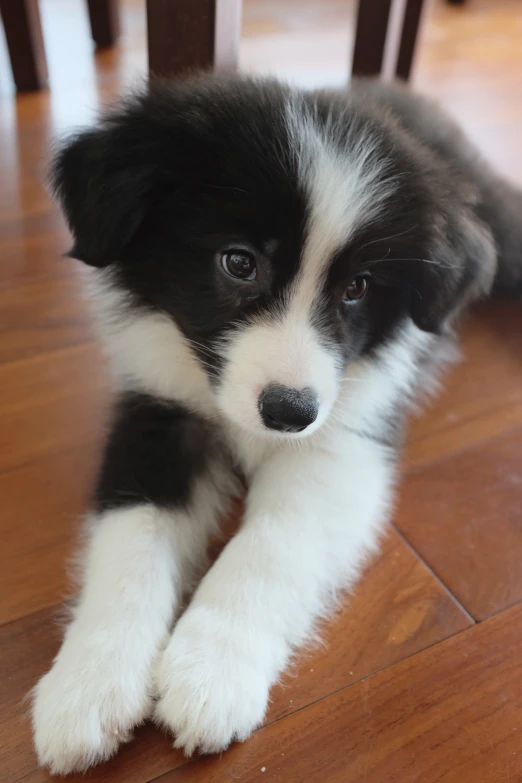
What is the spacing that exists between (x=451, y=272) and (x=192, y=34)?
127 cm

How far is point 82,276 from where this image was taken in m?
2.38

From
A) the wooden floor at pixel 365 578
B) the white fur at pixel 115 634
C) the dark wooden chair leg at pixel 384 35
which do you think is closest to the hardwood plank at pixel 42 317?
the wooden floor at pixel 365 578

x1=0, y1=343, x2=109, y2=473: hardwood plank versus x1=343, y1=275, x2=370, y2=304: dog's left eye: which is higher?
x1=343, y1=275, x2=370, y2=304: dog's left eye

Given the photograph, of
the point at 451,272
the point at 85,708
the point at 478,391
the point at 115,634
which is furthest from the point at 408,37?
the point at 85,708

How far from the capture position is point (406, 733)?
132cm

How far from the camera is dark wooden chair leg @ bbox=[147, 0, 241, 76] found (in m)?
2.19

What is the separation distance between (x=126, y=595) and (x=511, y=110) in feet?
11.7

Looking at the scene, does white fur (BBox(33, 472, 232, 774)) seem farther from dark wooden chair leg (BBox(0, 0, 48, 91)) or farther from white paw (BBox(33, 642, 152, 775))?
dark wooden chair leg (BBox(0, 0, 48, 91))

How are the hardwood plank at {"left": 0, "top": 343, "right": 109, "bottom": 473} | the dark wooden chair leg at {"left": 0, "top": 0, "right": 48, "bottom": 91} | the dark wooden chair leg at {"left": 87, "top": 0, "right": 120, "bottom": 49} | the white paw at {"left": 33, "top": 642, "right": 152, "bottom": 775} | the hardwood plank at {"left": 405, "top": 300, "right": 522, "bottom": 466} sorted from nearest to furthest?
1. the white paw at {"left": 33, "top": 642, "right": 152, "bottom": 775}
2. the hardwood plank at {"left": 0, "top": 343, "right": 109, "bottom": 473}
3. the hardwood plank at {"left": 405, "top": 300, "right": 522, "bottom": 466}
4. the dark wooden chair leg at {"left": 0, "top": 0, "right": 48, "bottom": 91}
5. the dark wooden chair leg at {"left": 87, "top": 0, "right": 120, "bottom": 49}

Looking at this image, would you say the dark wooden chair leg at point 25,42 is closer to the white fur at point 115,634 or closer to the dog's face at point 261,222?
the dog's face at point 261,222

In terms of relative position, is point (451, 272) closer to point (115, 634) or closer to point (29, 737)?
point (115, 634)

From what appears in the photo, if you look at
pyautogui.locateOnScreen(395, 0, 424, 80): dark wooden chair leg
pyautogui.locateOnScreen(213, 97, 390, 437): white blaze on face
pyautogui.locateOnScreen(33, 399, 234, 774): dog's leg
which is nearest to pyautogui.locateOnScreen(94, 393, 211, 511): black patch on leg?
pyautogui.locateOnScreen(33, 399, 234, 774): dog's leg

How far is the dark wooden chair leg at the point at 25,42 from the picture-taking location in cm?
324

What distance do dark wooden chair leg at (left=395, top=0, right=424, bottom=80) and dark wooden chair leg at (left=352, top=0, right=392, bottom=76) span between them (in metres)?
0.33
